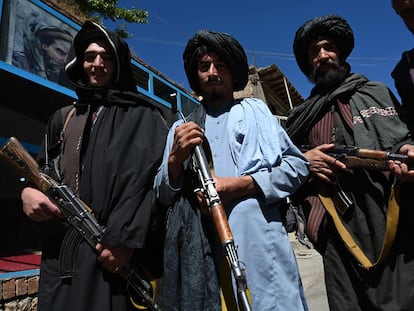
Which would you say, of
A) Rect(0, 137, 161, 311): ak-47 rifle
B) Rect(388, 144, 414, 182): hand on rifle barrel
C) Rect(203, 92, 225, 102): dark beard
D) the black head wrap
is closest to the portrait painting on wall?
the black head wrap

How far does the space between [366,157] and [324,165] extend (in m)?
0.24

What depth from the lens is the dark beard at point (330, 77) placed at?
2.35m

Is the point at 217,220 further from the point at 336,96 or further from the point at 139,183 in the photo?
the point at 336,96

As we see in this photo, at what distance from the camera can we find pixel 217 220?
1.51m

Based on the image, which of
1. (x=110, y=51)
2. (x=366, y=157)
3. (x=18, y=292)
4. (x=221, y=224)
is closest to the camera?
A: (x=221, y=224)

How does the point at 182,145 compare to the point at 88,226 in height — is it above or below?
above

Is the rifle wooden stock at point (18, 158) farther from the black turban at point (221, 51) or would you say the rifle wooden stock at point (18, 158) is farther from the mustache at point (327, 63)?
the mustache at point (327, 63)

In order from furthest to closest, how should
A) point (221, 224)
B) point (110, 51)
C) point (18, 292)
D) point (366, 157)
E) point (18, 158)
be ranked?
point (18, 292), point (110, 51), point (18, 158), point (366, 157), point (221, 224)

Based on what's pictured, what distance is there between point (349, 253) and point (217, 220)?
3.07 feet

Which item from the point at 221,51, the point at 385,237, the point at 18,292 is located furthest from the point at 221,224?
the point at 18,292

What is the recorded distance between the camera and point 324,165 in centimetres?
210

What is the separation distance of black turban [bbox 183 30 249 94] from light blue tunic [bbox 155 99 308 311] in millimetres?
238

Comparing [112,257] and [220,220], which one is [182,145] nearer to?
[220,220]


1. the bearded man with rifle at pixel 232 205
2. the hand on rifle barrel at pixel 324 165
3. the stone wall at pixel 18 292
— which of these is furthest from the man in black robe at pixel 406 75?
the stone wall at pixel 18 292
